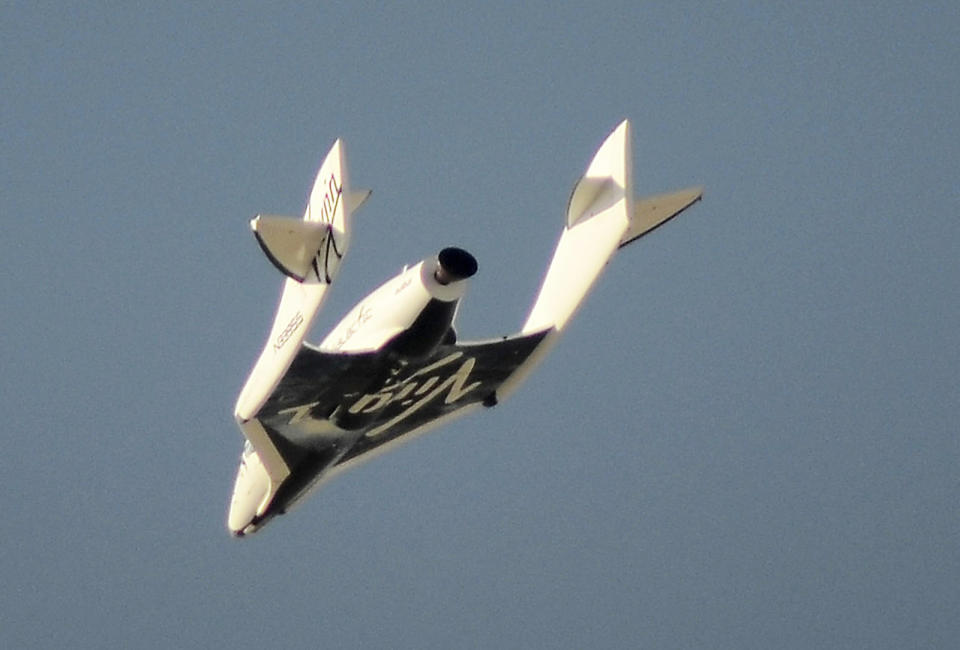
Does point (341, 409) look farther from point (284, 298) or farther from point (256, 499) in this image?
point (256, 499)

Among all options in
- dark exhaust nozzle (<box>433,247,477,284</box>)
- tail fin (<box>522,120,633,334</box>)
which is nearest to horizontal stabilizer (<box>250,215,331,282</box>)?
dark exhaust nozzle (<box>433,247,477,284</box>)

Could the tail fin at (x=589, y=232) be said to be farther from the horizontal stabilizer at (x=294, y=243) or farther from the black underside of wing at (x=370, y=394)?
the horizontal stabilizer at (x=294, y=243)

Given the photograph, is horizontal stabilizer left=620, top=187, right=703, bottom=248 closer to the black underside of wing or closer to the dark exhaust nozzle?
the black underside of wing

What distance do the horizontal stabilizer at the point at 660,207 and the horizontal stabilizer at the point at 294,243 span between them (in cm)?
678

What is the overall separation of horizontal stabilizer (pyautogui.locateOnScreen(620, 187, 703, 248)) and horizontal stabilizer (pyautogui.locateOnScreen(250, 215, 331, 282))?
678cm

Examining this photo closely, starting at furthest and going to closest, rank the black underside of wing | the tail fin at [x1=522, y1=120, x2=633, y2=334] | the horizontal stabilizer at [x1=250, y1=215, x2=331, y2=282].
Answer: the tail fin at [x1=522, y1=120, x2=633, y2=334] < the black underside of wing < the horizontal stabilizer at [x1=250, y1=215, x2=331, y2=282]

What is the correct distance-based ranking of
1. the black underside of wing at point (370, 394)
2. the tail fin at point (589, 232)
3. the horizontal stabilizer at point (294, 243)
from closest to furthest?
the horizontal stabilizer at point (294, 243) < the black underside of wing at point (370, 394) < the tail fin at point (589, 232)

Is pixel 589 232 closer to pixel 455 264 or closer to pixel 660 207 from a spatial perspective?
pixel 660 207

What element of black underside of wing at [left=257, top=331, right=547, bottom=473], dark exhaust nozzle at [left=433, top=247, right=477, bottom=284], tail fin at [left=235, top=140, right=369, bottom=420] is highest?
tail fin at [left=235, top=140, right=369, bottom=420]

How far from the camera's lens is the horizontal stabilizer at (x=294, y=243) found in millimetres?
27734

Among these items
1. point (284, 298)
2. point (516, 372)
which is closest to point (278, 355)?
point (284, 298)

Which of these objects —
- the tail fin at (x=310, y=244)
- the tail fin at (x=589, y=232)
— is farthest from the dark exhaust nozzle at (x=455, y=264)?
the tail fin at (x=589, y=232)

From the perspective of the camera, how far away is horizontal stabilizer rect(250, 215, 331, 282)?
27.7m

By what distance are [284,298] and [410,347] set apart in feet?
7.88
